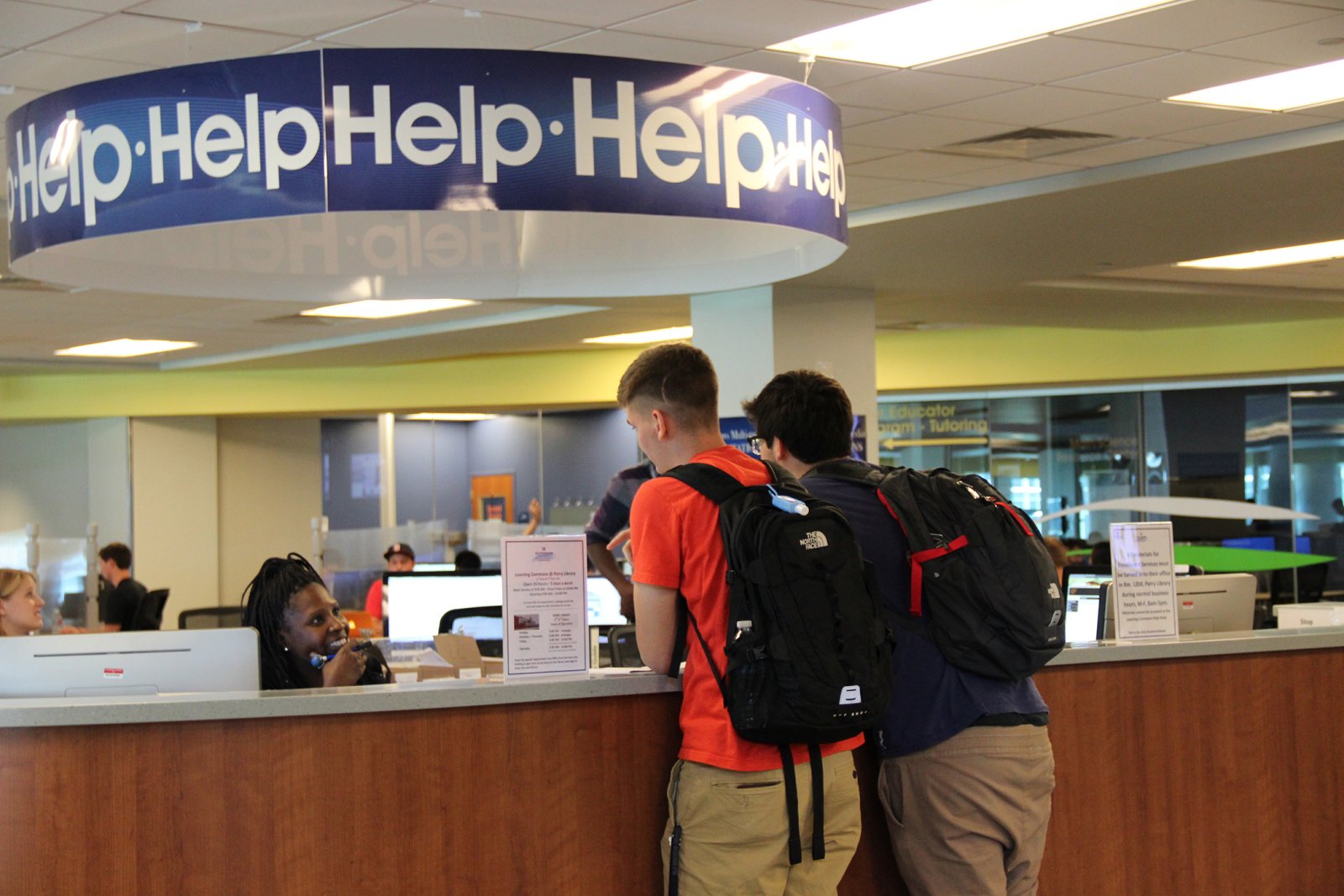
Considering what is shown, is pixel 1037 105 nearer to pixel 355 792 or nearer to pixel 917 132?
pixel 917 132

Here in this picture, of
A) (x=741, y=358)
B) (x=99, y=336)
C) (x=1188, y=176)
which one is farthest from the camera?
(x=99, y=336)

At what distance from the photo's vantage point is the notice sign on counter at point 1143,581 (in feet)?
12.8

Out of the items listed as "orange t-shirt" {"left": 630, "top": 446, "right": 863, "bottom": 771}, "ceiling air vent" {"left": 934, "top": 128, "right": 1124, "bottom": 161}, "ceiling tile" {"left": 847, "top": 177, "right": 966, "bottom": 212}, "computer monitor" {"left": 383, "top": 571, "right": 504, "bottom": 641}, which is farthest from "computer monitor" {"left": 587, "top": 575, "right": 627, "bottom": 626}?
"orange t-shirt" {"left": 630, "top": 446, "right": 863, "bottom": 771}

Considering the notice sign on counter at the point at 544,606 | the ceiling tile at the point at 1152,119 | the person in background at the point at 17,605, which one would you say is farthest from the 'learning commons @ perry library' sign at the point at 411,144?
the ceiling tile at the point at 1152,119

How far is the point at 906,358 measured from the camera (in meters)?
13.2

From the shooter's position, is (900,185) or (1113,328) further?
(1113,328)

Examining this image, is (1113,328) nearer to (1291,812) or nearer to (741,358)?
(741,358)

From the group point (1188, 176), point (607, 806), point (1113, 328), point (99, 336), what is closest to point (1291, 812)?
point (607, 806)

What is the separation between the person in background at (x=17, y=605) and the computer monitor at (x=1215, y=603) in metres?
4.05

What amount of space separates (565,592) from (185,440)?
524 inches

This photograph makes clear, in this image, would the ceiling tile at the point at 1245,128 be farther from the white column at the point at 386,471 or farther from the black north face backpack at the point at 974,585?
the white column at the point at 386,471

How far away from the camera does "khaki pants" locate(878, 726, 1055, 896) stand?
2951mm

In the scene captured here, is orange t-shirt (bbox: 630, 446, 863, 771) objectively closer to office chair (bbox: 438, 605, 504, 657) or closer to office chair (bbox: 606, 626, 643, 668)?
office chair (bbox: 606, 626, 643, 668)

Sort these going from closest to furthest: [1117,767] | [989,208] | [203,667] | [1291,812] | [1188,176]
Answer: [203,667] → [1117,767] → [1291,812] → [1188,176] → [989,208]
